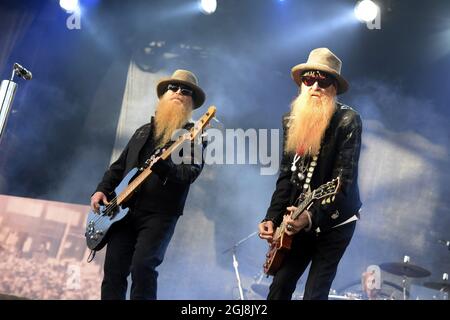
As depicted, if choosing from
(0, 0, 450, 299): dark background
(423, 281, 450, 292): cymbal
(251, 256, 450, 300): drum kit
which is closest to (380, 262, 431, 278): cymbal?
(251, 256, 450, 300): drum kit

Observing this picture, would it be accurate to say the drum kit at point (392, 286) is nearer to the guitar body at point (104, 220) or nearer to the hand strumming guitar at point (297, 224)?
the guitar body at point (104, 220)

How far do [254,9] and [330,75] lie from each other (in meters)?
4.49

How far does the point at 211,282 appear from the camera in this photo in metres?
7.56

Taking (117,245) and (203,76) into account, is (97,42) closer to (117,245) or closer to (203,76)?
(203,76)

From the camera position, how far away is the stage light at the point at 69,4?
7.88m

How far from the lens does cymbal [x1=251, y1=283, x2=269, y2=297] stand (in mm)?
6934

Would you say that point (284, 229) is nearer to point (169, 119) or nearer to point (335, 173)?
point (335, 173)

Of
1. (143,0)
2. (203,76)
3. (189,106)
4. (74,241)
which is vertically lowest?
(74,241)

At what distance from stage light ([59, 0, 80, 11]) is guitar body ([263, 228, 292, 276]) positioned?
18.3 ft

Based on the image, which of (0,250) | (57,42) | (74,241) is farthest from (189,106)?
(57,42)

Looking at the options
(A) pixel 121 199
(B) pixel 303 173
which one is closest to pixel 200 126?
(A) pixel 121 199

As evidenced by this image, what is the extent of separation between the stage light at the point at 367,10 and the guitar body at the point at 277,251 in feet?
15.9

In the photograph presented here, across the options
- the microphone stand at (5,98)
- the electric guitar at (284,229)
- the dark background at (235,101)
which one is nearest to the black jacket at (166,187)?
the electric guitar at (284,229)

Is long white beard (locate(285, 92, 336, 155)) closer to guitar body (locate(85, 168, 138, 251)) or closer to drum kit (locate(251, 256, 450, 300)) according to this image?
guitar body (locate(85, 168, 138, 251))
